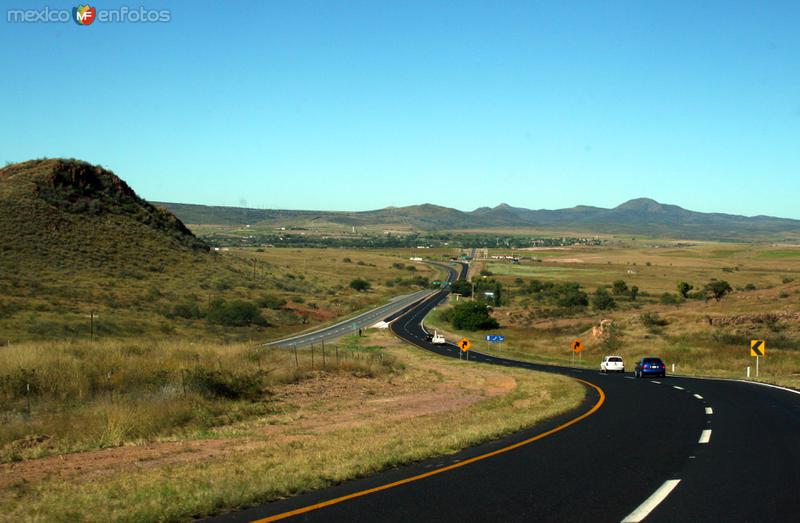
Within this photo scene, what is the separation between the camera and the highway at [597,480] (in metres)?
9.29

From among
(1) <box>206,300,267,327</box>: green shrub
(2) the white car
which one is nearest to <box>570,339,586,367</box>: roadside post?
(2) the white car

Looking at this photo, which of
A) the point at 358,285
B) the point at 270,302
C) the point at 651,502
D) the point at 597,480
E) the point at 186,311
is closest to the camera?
the point at 651,502

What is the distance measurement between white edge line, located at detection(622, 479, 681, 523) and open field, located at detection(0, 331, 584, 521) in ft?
13.8

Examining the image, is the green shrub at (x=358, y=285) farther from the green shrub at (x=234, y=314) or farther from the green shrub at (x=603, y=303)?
the green shrub at (x=234, y=314)

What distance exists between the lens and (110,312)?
188 feet

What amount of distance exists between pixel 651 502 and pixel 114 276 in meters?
72.5

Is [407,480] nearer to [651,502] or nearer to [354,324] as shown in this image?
[651,502]

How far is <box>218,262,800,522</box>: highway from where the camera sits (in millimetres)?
9289

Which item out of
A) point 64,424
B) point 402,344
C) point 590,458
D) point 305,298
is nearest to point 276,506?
point 590,458

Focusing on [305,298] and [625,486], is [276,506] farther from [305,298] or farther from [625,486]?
[305,298]

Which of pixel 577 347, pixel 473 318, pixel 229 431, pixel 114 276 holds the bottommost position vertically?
pixel 473 318

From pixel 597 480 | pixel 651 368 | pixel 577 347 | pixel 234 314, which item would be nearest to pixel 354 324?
pixel 234 314

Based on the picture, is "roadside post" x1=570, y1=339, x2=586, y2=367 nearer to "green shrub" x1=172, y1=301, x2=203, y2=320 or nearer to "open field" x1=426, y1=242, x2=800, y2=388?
"open field" x1=426, y1=242, x2=800, y2=388

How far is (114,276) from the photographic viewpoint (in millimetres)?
75812
